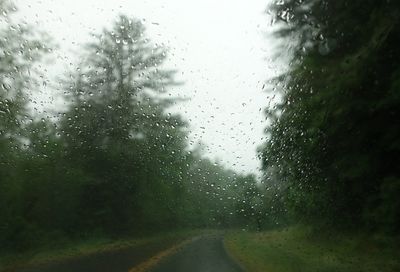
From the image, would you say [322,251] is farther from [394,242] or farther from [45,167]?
[45,167]

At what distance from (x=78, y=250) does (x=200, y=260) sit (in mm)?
5061

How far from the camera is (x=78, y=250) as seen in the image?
53.7 feet

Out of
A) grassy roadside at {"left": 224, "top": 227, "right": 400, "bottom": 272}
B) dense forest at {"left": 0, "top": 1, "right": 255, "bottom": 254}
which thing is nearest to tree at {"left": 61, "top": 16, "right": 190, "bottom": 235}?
dense forest at {"left": 0, "top": 1, "right": 255, "bottom": 254}

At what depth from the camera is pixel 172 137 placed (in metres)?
13.5

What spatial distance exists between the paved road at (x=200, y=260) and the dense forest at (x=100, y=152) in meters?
1.01

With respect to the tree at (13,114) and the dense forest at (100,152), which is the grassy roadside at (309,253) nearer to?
the dense forest at (100,152)

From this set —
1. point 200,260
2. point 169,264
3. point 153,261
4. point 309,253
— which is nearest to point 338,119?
point 309,253

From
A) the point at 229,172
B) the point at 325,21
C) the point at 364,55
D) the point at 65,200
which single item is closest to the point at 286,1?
the point at 325,21

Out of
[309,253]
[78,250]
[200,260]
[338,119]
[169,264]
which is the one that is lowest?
[169,264]

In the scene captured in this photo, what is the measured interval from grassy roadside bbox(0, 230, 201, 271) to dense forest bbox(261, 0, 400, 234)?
5857mm

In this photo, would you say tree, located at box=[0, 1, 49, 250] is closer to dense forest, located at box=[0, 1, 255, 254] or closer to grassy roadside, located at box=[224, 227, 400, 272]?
dense forest, located at box=[0, 1, 255, 254]

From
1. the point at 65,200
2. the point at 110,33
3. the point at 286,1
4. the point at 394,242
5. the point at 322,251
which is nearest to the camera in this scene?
the point at 394,242

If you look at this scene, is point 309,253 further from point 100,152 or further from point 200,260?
point 100,152

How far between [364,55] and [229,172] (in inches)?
188
